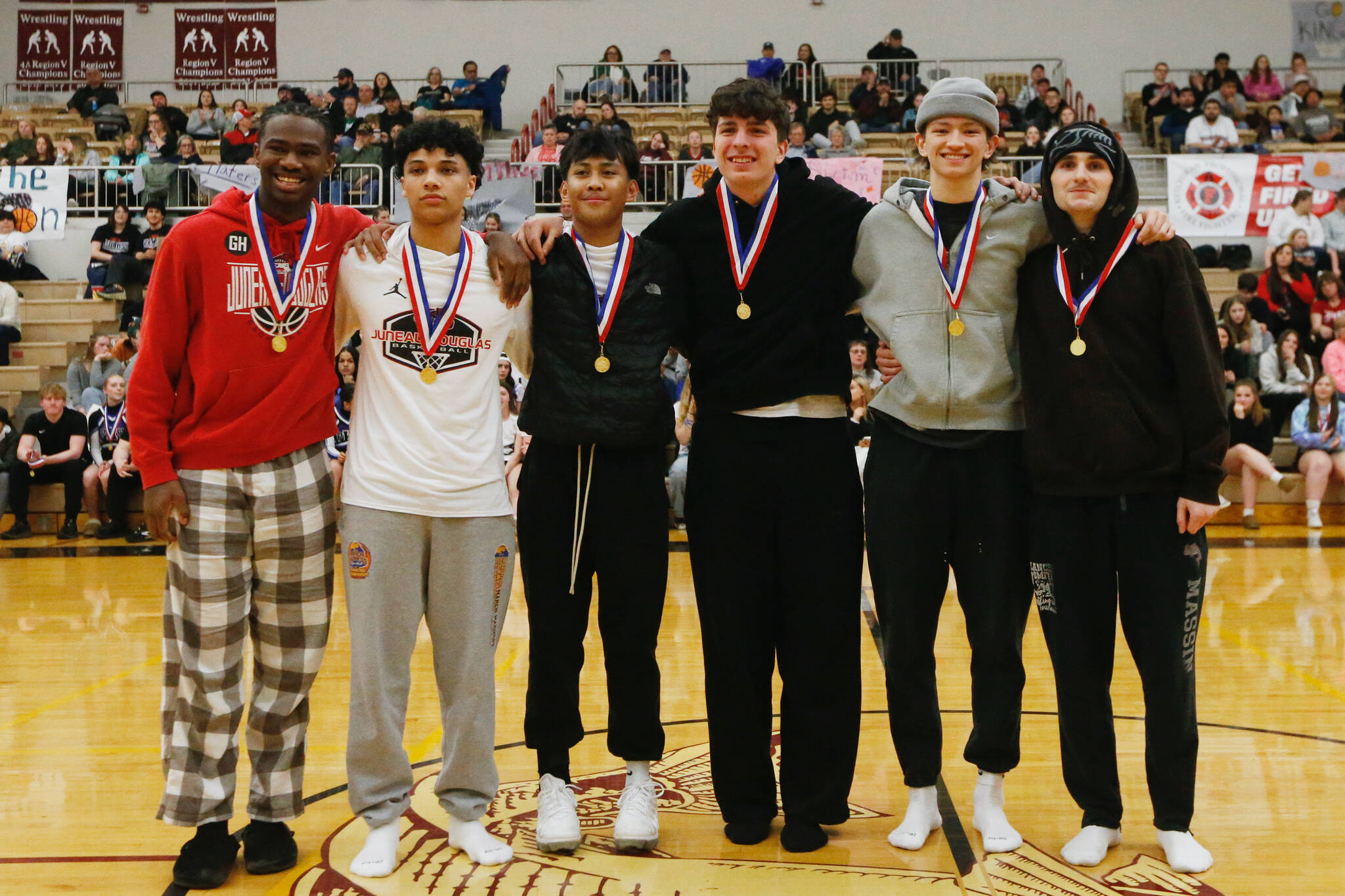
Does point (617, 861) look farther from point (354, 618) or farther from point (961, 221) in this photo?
point (961, 221)

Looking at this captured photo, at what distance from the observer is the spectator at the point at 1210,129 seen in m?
13.9

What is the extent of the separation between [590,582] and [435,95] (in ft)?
47.6

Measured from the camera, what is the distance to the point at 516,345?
312 centimetres

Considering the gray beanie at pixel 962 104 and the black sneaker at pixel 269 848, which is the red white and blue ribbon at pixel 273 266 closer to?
the black sneaker at pixel 269 848

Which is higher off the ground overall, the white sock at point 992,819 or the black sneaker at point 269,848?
the white sock at point 992,819

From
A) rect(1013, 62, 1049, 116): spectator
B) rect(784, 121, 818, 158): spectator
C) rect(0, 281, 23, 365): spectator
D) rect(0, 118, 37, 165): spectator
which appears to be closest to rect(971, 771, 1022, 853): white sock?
rect(784, 121, 818, 158): spectator

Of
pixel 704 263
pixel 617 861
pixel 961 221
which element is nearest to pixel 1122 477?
pixel 961 221

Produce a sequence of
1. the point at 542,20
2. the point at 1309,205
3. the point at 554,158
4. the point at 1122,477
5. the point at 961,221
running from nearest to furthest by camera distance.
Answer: the point at 1122,477, the point at 961,221, the point at 1309,205, the point at 554,158, the point at 542,20

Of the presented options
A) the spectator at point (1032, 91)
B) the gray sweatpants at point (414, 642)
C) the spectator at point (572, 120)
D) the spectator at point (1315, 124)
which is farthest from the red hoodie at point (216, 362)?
the spectator at point (1315, 124)

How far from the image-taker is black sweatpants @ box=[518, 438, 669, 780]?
304cm

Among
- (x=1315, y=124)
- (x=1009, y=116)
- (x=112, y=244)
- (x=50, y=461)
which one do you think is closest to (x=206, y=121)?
(x=112, y=244)

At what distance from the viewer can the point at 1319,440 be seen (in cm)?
938

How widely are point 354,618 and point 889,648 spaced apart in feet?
4.48

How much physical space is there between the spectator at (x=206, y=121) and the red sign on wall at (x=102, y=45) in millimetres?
3588
